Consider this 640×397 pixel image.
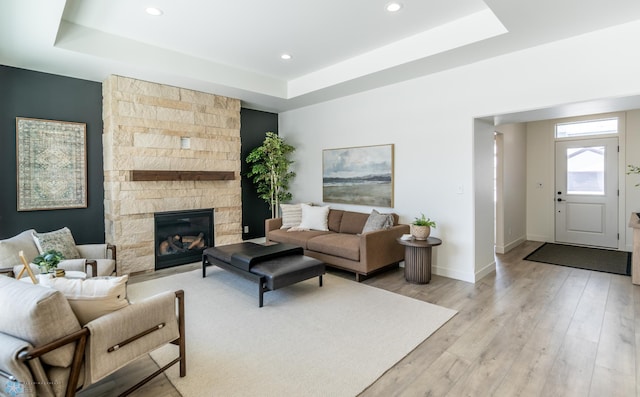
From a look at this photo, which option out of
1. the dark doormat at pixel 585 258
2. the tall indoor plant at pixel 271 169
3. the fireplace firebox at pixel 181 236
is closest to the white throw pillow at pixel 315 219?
the tall indoor plant at pixel 271 169

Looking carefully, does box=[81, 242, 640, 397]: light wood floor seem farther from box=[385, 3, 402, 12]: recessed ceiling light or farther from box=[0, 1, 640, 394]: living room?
box=[385, 3, 402, 12]: recessed ceiling light

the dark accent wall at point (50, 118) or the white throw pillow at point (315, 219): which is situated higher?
the dark accent wall at point (50, 118)

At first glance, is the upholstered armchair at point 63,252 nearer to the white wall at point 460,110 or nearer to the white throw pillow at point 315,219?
the white throw pillow at point 315,219

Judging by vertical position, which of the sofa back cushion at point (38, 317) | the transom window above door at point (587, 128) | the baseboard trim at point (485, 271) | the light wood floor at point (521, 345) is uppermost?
the transom window above door at point (587, 128)

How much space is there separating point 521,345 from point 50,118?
5.91 metres

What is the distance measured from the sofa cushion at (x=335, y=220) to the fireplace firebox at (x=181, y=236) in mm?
2011

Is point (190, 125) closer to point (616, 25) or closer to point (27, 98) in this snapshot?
point (27, 98)

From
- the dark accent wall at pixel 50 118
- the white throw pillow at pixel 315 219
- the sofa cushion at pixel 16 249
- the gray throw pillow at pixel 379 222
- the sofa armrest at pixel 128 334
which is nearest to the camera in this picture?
the sofa armrest at pixel 128 334

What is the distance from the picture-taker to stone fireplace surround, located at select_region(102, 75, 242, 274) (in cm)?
446

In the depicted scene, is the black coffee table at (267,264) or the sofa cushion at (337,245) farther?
the sofa cushion at (337,245)

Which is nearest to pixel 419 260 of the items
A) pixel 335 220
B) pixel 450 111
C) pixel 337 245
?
pixel 337 245

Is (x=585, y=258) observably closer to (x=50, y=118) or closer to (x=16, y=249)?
(x=16, y=249)

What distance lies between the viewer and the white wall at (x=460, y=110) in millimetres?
3232

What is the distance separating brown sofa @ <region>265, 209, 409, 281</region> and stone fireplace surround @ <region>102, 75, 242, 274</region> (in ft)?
4.60
